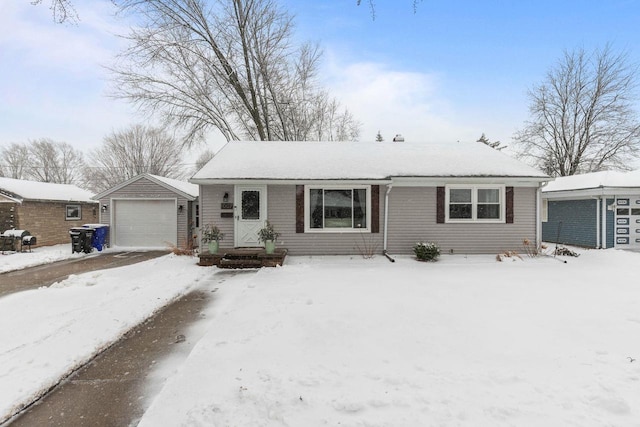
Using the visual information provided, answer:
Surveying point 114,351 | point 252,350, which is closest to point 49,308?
point 114,351

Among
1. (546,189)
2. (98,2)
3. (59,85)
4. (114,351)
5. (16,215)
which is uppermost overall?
(59,85)

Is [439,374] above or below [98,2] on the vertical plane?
below

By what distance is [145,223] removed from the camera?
13828mm

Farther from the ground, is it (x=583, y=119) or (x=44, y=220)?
(x=583, y=119)

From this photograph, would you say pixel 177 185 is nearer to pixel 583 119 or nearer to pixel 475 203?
pixel 475 203

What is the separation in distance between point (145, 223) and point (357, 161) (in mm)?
9811

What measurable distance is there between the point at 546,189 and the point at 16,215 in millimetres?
23756

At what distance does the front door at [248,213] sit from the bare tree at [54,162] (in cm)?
3803

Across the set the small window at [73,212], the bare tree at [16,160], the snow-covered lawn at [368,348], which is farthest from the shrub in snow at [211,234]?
the bare tree at [16,160]

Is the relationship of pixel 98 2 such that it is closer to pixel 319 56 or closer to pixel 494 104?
pixel 494 104

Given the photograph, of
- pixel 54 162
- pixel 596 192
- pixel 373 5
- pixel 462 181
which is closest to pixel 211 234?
pixel 373 5

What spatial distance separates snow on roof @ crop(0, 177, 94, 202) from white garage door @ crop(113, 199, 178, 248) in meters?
2.73

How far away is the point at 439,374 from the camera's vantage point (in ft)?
9.66

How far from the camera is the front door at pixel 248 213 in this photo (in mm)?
9781
